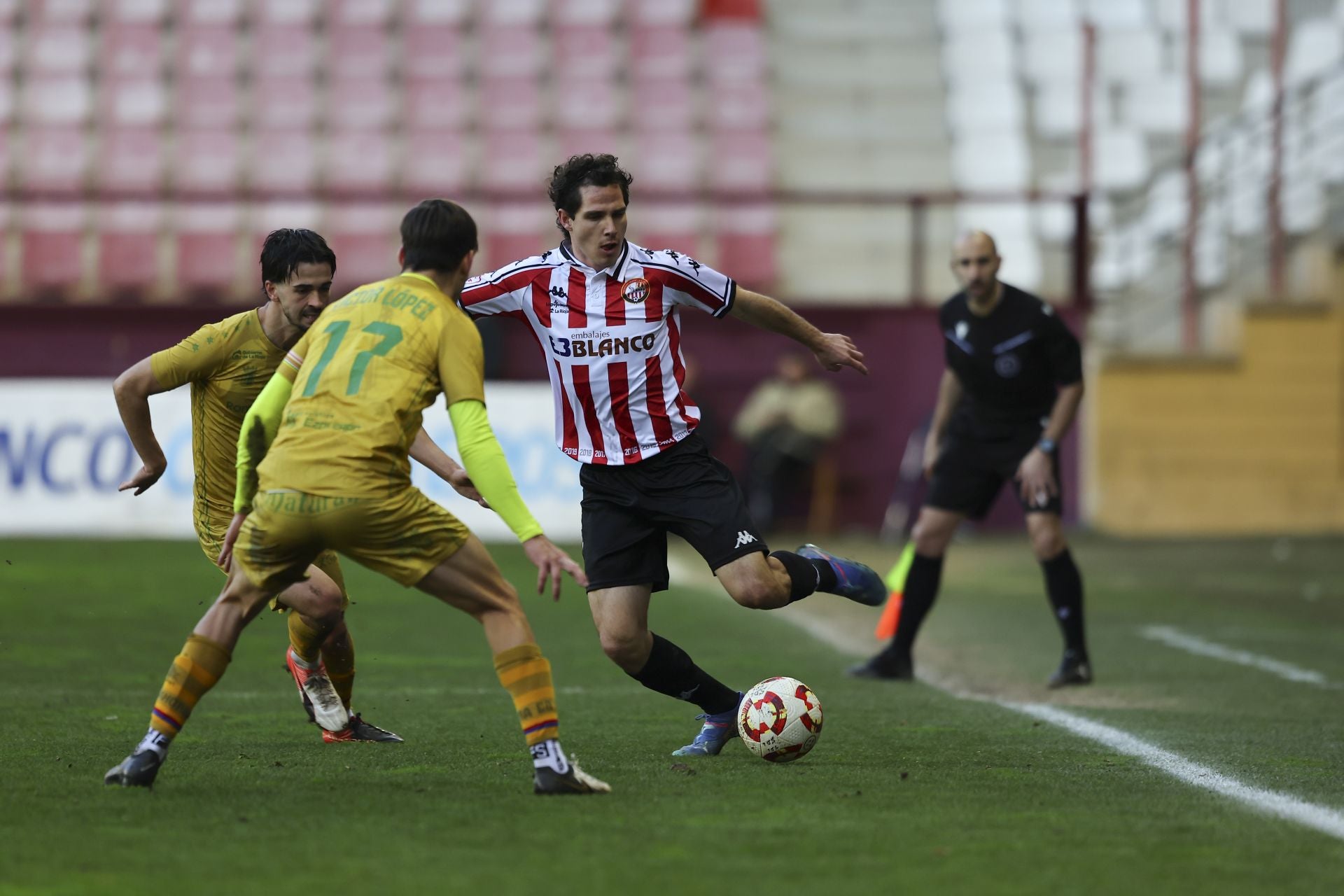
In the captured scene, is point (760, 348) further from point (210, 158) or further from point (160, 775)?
point (160, 775)

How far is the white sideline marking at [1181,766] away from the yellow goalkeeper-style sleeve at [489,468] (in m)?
2.18

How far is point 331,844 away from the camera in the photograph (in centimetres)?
443

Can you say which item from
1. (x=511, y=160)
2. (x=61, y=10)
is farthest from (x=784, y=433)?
(x=61, y=10)

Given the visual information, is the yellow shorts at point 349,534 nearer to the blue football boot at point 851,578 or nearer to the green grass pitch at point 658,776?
the green grass pitch at point 658,776

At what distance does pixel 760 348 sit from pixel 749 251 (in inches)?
82.5

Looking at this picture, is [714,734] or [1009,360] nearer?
[714,734]

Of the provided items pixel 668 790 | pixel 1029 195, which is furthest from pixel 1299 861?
pixel 1029 195

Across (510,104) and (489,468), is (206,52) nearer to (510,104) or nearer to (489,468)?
(510,104)

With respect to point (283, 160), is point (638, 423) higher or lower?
lower

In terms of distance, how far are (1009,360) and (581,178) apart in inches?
135

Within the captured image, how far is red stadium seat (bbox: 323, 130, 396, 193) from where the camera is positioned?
69.5 feet

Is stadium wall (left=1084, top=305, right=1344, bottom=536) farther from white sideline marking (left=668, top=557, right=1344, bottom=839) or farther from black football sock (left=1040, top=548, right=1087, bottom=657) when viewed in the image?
black football sock (left=1040, top=548, right=1087, bottom=657)

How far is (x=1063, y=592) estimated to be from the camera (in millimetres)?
8602

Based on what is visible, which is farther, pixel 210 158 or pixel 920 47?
pixel 920 47
